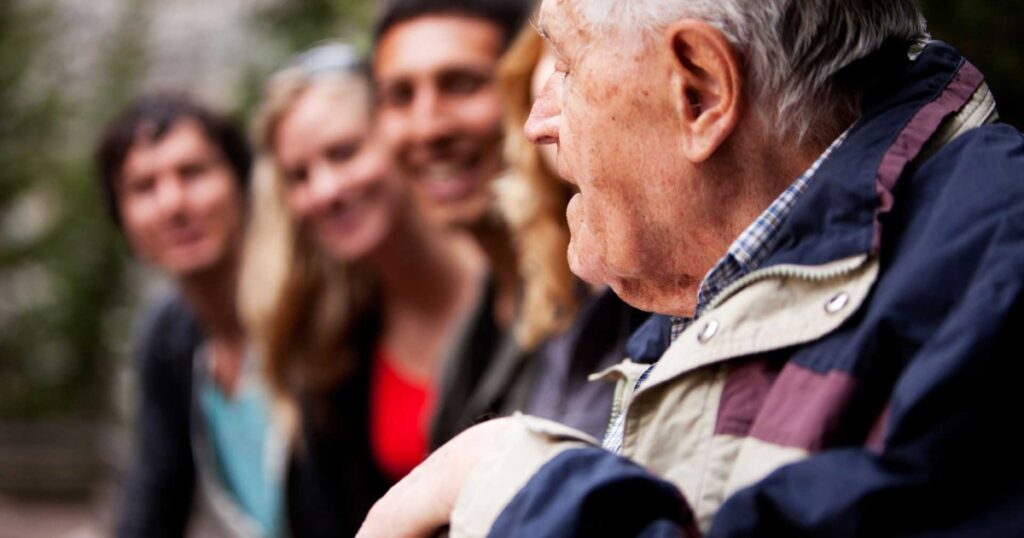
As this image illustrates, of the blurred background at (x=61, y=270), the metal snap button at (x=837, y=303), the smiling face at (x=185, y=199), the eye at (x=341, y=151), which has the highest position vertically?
the metal snap button at (x=837, y=303)

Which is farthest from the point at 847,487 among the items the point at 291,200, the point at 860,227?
the point at 291,200

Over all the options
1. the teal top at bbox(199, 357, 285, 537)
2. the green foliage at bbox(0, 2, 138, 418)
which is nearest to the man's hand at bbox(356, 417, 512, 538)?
the teal top at bbox(199, 357, 285, 537)

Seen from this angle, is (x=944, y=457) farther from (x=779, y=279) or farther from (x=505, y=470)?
(x=505, y=470)

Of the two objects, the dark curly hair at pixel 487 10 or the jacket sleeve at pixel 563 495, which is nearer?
the jacket sleeve at pixel 563 495

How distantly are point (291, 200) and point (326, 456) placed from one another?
0.86m

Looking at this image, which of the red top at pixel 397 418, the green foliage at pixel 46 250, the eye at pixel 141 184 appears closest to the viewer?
the red top at pixel 397 418

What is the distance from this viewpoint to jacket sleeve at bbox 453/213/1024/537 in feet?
3.67

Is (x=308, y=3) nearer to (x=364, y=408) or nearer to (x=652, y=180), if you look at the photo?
(x=364, y=408)

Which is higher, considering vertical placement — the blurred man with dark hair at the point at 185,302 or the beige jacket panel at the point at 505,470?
the beige jacket panel at the point at 505,470

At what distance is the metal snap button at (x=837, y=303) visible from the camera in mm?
1222

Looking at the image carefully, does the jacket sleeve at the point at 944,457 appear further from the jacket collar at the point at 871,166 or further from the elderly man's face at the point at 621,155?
the elderly man's face at the point at 621,155

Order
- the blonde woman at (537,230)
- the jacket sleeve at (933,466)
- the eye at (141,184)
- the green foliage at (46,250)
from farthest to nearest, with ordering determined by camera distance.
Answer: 1. the green foliage at (46,250)
2. the eye at (141,184)
3. the blonde woman at (537,230)
4. the jacket sleeve at (933,466)

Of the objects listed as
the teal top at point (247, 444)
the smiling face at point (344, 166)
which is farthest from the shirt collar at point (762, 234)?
the teal top at point (247, 444)

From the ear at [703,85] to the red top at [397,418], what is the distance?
2295mm
